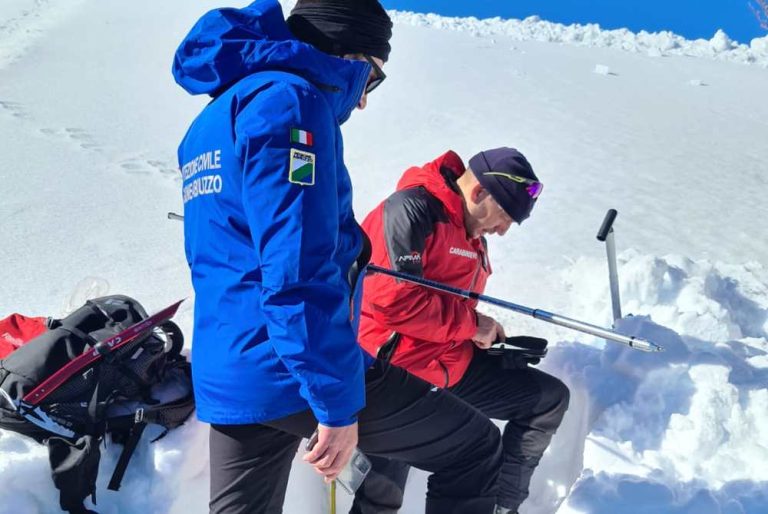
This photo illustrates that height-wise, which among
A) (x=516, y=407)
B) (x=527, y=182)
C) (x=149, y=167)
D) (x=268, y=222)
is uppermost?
(x=268, y=222)

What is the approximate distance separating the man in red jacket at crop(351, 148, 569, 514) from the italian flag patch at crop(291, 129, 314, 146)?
1088mm

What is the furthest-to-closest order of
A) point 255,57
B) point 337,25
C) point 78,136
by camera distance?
point 78,136, point 337,25, point 255,57

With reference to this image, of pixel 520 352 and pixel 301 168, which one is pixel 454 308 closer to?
pixel 520 352

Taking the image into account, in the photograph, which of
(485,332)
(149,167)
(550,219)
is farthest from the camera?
(149,167)

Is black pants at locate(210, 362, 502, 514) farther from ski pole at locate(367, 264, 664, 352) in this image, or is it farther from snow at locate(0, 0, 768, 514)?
snow at locate(0, 0, 768, 514)

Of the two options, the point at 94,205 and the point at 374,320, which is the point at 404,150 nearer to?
the point at 94,205

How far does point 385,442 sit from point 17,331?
1.87 meters

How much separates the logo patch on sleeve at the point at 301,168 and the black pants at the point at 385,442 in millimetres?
600

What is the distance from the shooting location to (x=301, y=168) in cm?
135

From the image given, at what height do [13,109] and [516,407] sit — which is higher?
[516,407]

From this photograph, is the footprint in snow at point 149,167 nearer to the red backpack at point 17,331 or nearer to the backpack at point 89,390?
the red backpack at point 17,331

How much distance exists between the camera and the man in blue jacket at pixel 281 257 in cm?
136

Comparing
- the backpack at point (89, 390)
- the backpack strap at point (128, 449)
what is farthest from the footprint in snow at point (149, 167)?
the backpack strap at point (128, 449)


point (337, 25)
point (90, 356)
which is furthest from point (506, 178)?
point (90, 356)
